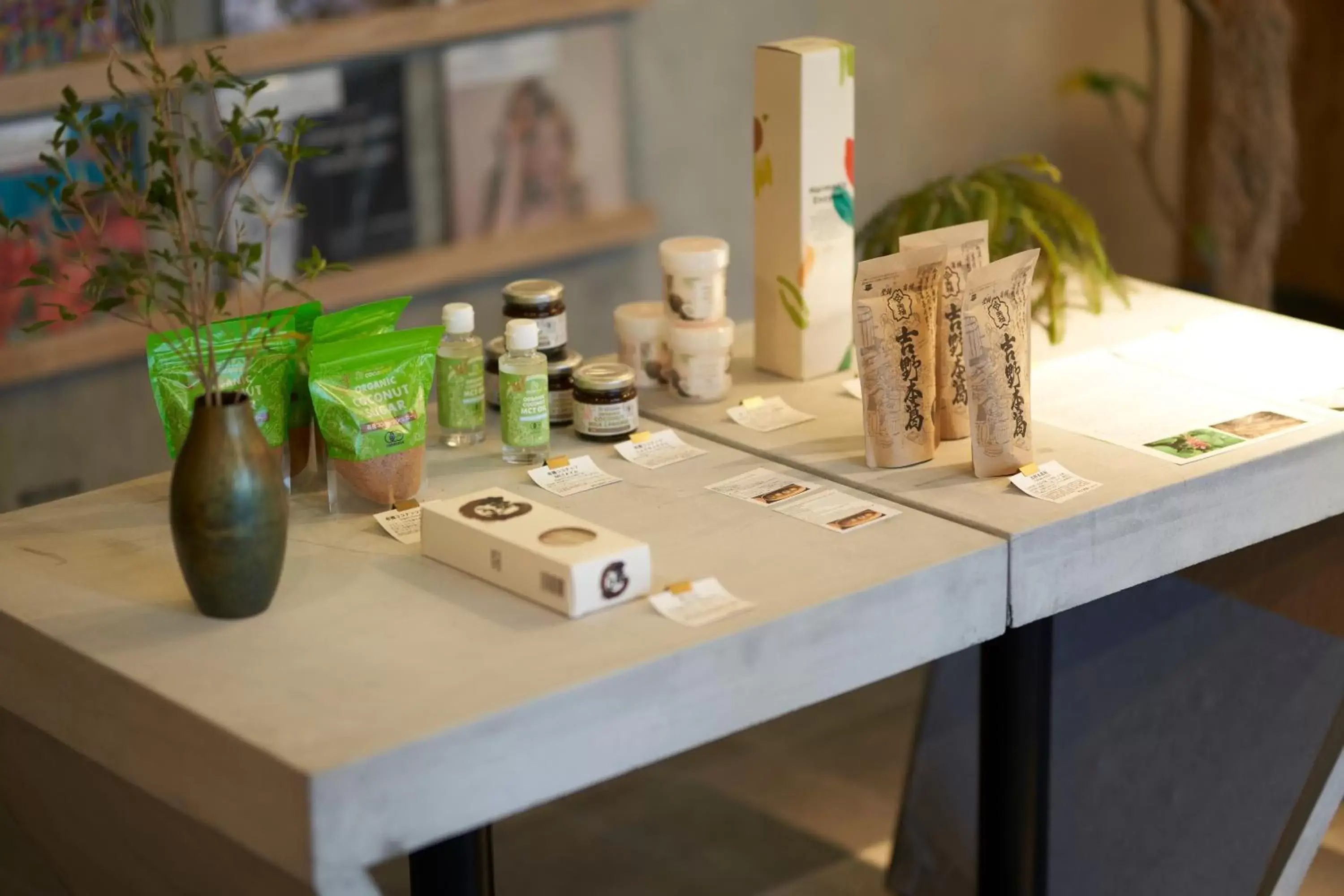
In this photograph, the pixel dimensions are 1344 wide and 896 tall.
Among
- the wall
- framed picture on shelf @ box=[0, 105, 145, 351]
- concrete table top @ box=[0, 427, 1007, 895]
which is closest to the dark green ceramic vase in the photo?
concrete table top @ box=[0, 427, 1007, 895]

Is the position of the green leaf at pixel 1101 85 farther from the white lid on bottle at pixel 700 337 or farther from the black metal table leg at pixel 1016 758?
the white lid on bottle at pixel 700 337

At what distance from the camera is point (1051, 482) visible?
5.77 feet

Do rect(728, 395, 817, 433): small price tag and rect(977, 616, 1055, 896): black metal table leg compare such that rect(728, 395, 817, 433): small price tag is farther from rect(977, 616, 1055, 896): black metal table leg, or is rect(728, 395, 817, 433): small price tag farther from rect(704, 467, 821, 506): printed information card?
rect(977, 616, 1055, 896): black metal table leg

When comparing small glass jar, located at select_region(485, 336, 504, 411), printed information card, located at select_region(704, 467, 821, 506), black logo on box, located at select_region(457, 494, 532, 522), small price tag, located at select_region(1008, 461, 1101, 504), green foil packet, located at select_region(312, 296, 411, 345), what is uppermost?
green foil packet, located at select_region(312, 296, 411, 345)

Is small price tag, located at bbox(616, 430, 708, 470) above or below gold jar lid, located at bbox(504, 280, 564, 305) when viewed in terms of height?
below

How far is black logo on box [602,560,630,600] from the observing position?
4.92 ft

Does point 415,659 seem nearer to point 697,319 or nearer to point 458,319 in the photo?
point 458,319

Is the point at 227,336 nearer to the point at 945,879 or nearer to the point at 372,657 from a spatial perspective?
the point at 372,657

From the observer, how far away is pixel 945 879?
246 cm

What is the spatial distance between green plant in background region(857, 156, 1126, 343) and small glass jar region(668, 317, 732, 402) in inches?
12.9

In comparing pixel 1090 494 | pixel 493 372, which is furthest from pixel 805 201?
pixel 1090 494

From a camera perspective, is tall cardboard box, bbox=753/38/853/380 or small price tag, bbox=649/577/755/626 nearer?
small price tag, bbox=649/577/755/626

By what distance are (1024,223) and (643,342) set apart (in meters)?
0.56

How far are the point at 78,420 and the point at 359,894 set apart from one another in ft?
6.75
